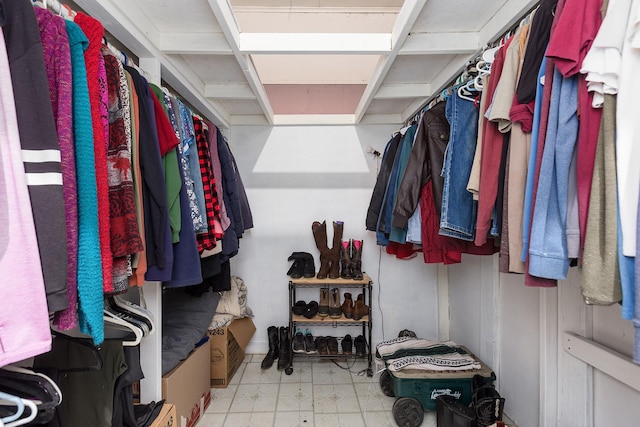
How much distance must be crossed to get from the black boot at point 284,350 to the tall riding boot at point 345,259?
0.65 metres

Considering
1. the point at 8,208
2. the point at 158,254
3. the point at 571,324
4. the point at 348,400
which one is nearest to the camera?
the point at 8,208

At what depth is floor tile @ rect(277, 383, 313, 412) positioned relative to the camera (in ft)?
6.25

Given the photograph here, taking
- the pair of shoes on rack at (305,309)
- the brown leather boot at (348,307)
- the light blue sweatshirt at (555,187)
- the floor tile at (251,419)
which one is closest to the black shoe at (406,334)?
the brown leather boot at (348,307)

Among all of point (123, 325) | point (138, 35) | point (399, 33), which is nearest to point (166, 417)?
point (123, 325)

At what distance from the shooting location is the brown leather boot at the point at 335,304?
2.41 metres

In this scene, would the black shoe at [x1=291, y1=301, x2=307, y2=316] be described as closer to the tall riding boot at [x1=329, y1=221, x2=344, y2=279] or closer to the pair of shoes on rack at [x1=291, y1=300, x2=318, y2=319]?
the pair of shoes on rack at [x1=291, y1=300, x2=318, y2=319]

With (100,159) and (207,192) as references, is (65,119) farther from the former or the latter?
(207,192)

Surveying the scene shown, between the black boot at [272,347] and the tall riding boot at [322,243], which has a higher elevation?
the tall riding boot at [322,243]

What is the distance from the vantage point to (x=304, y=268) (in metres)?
2.57

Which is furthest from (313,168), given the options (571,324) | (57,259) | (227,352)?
(57,259)

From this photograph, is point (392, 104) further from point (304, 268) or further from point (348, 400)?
point (348, 400)

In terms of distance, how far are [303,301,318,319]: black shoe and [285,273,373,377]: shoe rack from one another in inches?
0.8

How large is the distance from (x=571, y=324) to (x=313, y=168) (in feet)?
6.51

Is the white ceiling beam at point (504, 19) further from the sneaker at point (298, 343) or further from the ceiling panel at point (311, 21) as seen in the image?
the sneaker at point (298, 343)
